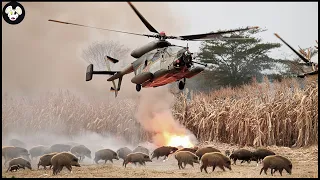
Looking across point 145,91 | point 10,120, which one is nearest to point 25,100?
point 10,120

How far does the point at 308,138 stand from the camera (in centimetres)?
1327

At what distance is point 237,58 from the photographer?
1964 cm

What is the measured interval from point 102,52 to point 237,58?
22.0ft

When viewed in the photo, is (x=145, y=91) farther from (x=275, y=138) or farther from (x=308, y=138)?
(x=308, y=138)

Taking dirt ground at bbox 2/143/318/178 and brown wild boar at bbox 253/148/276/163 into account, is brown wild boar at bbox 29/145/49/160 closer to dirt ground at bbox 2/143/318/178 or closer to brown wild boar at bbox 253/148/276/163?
dirt ground at bbox 2/143/318/178

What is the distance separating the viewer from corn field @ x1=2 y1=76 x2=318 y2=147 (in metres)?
14.1

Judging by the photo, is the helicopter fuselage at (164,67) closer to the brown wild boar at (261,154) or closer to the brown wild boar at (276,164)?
the brown wild boar at (276,164)

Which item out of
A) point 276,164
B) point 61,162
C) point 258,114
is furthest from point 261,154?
point 61,162

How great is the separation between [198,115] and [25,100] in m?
6.04

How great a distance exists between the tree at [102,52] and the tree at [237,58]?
15.3 ft

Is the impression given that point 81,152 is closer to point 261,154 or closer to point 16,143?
point 16,143

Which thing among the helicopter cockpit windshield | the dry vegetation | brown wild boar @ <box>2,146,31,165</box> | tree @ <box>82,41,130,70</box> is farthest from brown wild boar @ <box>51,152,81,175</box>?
the dry vegetation

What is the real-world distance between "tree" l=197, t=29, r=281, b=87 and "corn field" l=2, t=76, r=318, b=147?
1481mm

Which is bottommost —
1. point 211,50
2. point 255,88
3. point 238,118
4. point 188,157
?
point 188,157
